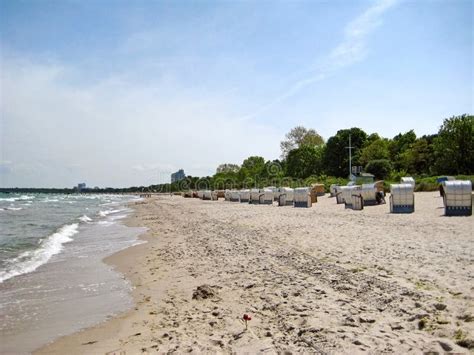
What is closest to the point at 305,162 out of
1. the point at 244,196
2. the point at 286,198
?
the point at 244,196

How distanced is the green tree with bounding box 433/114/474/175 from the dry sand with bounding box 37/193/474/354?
135ft

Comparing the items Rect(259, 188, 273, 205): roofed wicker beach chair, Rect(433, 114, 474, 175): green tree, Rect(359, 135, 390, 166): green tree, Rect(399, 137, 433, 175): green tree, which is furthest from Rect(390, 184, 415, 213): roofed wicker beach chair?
Rect(359, 135, 390, 166): green tree

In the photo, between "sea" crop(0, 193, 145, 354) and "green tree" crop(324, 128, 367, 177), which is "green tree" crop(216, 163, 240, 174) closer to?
"green tree" crop(324, 128, 367, 177)

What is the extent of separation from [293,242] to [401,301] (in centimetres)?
609

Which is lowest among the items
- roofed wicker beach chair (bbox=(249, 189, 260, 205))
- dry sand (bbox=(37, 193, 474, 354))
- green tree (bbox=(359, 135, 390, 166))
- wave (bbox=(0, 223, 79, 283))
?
wave (bbox=(0, 223, 79, 283))

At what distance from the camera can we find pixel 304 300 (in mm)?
5785

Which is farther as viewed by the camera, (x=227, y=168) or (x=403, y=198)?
(x=227, y=168)

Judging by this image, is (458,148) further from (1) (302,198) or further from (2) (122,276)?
(2) (122,276)

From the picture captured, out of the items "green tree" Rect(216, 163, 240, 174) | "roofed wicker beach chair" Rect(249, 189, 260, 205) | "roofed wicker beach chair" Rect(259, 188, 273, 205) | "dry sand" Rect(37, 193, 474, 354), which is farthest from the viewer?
"green tree" Rect(216, 163, 240, 174)

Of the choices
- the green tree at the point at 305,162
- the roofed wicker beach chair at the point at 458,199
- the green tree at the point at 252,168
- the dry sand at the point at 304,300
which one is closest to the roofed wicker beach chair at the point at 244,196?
the roofed wicker beach chair at the point at 458,199

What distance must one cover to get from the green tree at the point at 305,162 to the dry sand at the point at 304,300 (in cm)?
6419

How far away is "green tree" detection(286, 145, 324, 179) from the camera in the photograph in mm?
74375

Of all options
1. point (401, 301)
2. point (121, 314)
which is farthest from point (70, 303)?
point (401, 301)

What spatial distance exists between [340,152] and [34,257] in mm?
65834
